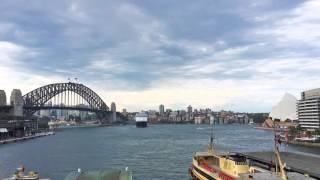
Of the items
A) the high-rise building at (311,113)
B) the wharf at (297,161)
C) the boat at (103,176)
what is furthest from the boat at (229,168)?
the high-rise building at (311,113)

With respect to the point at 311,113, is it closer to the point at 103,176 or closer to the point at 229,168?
the point at 229,168

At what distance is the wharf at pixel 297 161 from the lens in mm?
43112

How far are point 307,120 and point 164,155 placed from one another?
11339cm

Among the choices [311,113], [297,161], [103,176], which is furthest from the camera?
[311,113]

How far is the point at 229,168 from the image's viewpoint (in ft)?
164

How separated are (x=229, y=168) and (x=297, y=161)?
7296mm

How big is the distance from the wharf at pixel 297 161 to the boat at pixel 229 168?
2.21ft

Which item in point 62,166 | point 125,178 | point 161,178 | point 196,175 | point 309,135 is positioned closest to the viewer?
point 125,178

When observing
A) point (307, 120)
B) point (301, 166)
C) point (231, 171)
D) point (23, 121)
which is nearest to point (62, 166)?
point (231, 171)

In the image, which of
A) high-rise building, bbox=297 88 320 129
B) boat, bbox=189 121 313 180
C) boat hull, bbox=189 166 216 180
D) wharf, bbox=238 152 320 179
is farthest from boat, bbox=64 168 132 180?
high-rise building, bbox=297 88 320 129

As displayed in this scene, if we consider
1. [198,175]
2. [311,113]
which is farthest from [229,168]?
[311,113]

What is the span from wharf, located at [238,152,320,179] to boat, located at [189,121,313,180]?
2.21 ft

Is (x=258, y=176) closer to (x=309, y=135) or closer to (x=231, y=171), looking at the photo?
(x=231, y=171)

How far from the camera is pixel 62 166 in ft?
270
